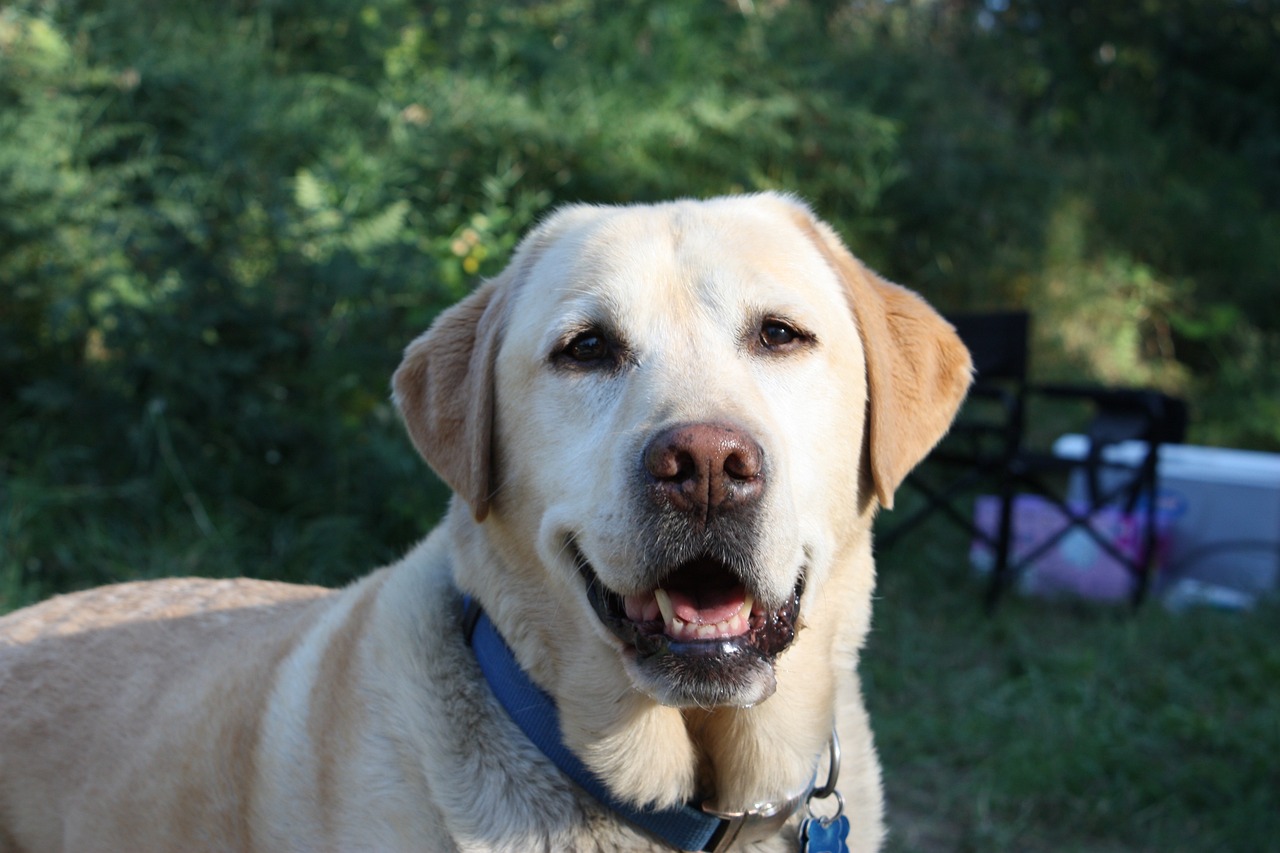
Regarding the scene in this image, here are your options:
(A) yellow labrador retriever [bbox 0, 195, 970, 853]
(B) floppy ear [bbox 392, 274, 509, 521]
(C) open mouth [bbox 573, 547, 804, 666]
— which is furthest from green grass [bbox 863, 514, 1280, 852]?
(B) floppy ear [bbox 392, 274, 509, 521]

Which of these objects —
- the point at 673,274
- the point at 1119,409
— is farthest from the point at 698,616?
the point at 1119,409

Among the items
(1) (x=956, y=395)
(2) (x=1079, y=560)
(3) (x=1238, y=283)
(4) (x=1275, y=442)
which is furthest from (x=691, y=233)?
(3) (x=1238, y=283)

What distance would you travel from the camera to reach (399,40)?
658 cm

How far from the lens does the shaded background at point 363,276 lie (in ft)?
14.2

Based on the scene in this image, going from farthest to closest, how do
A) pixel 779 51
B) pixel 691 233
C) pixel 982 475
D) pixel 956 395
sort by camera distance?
pixel 779 51 < pixel 982 475 < pixel 956 395 < pixel 691 233

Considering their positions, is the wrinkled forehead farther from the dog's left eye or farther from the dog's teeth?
the dog's teeth

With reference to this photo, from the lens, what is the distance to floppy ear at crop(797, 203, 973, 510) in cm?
233

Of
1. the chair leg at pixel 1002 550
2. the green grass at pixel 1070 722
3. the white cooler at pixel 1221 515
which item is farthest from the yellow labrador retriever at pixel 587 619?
the white cooler at pixel 1221 515

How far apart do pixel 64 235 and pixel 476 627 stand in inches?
142

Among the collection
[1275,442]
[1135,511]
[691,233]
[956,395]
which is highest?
[691,233]

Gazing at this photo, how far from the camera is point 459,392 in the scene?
2.36m

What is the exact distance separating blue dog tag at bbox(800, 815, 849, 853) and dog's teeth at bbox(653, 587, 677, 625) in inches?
22.3

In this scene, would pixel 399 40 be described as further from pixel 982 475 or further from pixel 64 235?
pixel 982 475

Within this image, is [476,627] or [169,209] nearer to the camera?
[476,627]
